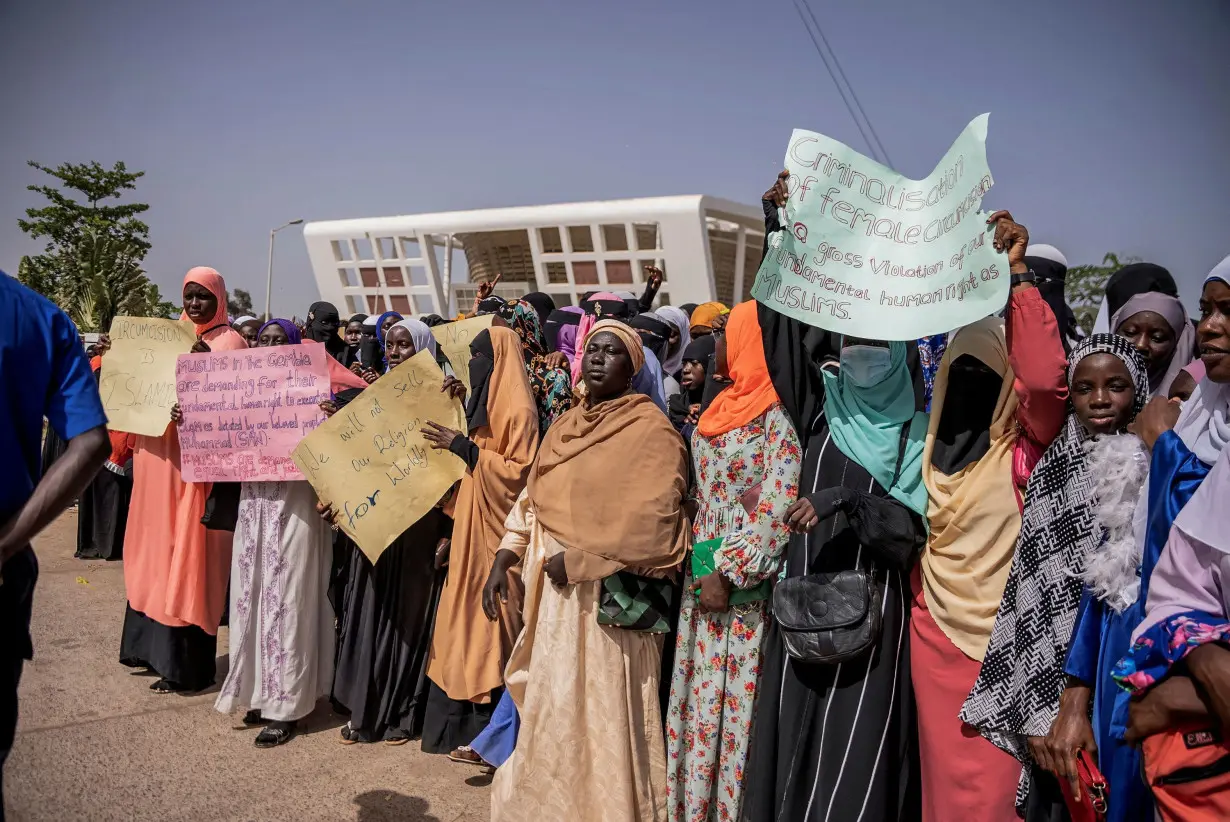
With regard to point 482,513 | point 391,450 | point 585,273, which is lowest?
point 482,513

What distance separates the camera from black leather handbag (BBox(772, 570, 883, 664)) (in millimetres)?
2771

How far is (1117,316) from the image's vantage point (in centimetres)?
324

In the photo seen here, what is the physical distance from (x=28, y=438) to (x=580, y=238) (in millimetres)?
32041

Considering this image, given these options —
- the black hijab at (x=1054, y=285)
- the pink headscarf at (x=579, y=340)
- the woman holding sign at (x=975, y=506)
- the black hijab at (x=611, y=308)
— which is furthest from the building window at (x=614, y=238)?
the woman holding sign at (x=975, y=506)

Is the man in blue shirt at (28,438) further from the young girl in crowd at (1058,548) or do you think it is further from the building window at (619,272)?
the building window at (619,272)

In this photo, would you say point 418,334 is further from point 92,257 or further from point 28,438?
point 92,257

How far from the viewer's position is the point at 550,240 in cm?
3394

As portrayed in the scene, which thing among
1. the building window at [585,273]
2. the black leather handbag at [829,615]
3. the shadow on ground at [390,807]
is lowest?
the shadow on ground at [390,807]

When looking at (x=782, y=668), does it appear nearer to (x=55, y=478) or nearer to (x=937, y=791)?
(x=937, y=791)

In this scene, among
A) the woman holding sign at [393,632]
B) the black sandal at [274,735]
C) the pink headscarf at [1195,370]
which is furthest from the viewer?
the woman holding sign at [393,632]

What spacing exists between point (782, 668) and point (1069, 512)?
1.13 metres

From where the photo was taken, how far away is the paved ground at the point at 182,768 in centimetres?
360

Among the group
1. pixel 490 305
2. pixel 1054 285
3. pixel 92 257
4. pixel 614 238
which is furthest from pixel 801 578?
pixel 614 238

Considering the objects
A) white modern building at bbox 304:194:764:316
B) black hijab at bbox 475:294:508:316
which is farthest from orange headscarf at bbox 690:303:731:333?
white modern building at bbox 304:194:764:316
